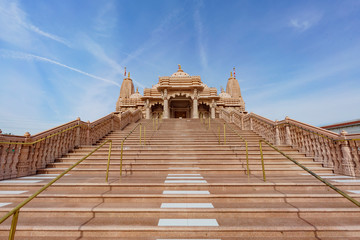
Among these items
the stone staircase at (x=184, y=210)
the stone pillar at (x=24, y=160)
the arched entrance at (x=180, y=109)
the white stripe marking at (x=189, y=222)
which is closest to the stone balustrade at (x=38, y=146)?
the stone pillar at (x=24, y=160)

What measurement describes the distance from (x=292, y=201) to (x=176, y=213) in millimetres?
2465

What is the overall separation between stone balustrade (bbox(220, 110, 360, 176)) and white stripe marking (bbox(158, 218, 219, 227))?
5.58 meters

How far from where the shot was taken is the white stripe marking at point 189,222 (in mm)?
2566

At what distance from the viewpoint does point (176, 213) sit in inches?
114

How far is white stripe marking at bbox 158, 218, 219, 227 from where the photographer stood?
2.57 metres

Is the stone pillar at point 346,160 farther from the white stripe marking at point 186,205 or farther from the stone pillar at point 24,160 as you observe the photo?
the stone pillar at point 24,160

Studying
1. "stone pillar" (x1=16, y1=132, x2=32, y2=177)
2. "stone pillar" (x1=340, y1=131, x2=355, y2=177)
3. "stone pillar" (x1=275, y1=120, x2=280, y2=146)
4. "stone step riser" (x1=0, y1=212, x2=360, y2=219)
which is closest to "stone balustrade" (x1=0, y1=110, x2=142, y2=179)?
"stone pillar" (x1=16, y1=132, x2=32, y2=177)

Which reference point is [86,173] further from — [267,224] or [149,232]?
[267,224]

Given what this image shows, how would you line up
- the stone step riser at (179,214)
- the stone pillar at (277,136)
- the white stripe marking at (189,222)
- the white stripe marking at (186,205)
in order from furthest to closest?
the stone pillar at (277,136) < the white stripe marking at (186,205) < the stone step riser at (179,214) < the white stripe marking at (189,222)

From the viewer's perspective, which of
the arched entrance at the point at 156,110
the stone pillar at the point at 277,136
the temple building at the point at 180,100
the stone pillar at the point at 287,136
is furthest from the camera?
the arched entrance at the point at 156,110

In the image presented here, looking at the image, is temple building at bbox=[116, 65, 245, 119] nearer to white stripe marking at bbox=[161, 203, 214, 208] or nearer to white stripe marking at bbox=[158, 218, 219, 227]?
white stripe marking at bbox=[161, 203, 214, 208]

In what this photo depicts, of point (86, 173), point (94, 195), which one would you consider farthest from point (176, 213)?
point (86, 173)

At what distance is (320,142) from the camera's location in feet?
20.5

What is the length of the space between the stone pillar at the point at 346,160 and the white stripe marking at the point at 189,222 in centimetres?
552
